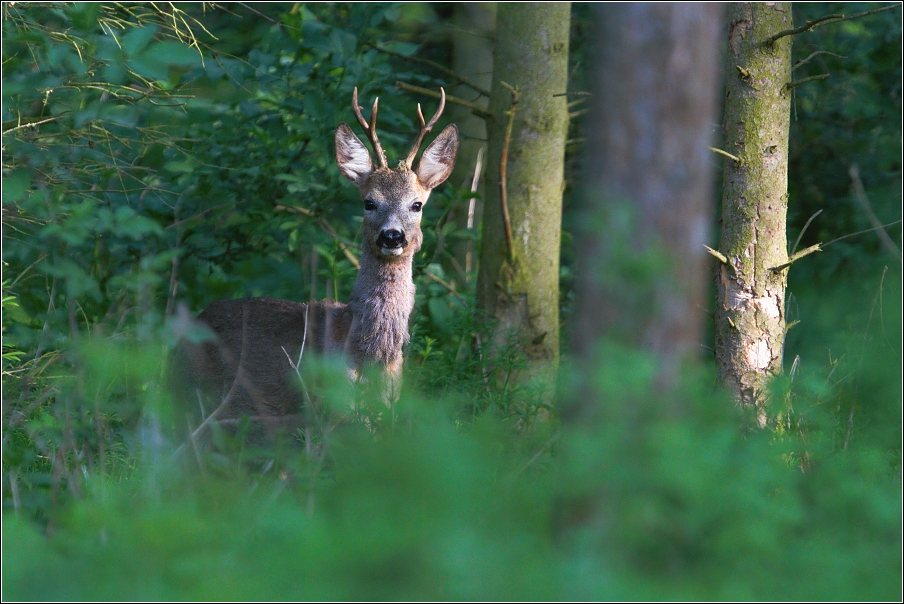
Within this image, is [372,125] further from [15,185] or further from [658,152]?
[658,152]

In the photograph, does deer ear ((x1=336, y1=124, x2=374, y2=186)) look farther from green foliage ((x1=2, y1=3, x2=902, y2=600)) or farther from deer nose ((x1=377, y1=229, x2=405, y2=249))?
deer nose ((x1=377, y1=229, x2=405, y2=249))

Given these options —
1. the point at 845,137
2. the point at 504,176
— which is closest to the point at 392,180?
the point at 504,176

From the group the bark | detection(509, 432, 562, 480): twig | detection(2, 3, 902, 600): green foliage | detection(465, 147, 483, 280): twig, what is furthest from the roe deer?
the bark

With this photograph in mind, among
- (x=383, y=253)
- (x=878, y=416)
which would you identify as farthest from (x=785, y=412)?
(x=383, y=253)

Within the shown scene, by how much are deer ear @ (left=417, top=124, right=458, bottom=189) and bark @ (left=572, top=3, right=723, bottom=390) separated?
3.02m

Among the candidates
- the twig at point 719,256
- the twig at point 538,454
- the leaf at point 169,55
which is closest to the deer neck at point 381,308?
the twig at point 719,256

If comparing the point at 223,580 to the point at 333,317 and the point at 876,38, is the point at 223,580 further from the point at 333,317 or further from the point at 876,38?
the point at 876,38

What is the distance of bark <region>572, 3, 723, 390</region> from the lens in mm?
2465

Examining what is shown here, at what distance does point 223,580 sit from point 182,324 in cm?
119

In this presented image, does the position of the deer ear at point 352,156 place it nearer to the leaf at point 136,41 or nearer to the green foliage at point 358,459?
the green foliage at point 358,459

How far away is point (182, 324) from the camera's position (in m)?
2.96

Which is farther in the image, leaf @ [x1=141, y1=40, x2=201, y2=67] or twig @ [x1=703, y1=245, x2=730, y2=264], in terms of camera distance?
twig @ [x1=703, y1=245, x2=730, y2=264]

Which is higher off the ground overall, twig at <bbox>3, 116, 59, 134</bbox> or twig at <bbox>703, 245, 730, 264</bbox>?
twig at <bbox>3, 116, 59, 134</bbox>

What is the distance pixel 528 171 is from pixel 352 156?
1108mm
